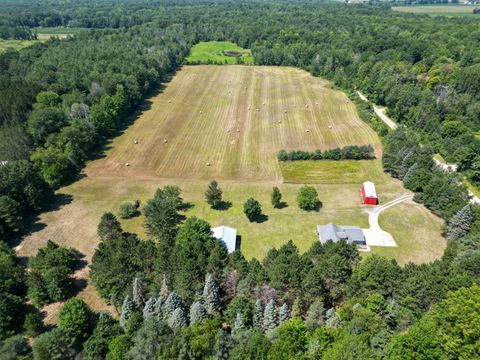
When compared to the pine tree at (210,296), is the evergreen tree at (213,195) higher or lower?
lower

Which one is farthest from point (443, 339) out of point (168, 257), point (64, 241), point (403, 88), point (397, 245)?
point (403, 88)

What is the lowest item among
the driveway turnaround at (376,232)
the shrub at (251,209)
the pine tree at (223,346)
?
the driveway turnaround at (376,232)

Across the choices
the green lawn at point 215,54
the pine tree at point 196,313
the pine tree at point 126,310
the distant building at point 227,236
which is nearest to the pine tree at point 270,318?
the pine tree at point 196,313

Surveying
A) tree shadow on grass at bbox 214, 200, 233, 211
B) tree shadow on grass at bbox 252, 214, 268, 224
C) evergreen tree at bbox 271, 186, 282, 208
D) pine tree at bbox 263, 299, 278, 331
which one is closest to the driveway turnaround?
evergreen tree at bbox 271, 186, 282, 208

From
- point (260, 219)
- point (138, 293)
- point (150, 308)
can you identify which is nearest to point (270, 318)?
point (150, 308)

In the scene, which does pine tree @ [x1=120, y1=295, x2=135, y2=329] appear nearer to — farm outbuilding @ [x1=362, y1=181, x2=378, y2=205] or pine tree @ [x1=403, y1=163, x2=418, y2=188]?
farm outbuilding @ [x1=362, y1=181, x2=378, y2=205]

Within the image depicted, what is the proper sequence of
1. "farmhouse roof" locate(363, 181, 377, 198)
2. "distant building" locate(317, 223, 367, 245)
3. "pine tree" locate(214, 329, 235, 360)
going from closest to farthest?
"pine tree" locate(214, 329, 235, 360), "distant building" locate(317, 223, 367, 245), "farmhouse roof" locate(363, 181, 377, 198)

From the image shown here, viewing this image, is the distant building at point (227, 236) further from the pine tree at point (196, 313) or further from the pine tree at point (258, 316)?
the pine tree at point (258, 316)
